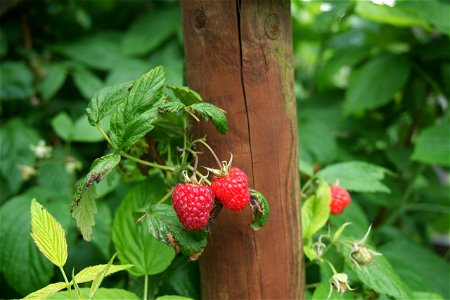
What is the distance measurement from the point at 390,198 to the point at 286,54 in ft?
3.44

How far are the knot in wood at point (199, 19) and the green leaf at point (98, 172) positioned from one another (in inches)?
10.6

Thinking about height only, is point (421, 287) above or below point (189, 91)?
below

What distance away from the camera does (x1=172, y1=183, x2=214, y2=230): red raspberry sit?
28.9 inches

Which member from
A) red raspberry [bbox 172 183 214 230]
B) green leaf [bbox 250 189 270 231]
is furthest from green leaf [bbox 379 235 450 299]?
red raspberry [bbox 172 183 214 230]

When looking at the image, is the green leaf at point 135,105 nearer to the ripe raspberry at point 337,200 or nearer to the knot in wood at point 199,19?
the knot in wood at point 199,19

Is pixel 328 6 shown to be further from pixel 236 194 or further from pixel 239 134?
pixel 236 194

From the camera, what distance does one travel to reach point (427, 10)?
1.57 metres

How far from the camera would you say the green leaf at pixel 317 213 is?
1.01m

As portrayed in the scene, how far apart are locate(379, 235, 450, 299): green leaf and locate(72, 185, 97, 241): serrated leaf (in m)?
0.89

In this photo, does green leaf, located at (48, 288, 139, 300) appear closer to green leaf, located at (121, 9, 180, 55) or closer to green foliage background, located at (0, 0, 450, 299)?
green foliage background, located at (0, 0, 450, 299)

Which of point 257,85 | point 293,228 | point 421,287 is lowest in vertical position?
point 421,287

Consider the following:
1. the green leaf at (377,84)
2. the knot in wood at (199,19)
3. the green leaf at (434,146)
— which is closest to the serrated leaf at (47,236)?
the knot in wood at (199,19)

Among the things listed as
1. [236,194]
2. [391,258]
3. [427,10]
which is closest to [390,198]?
[391,258]

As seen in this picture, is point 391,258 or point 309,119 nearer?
point 391,258
